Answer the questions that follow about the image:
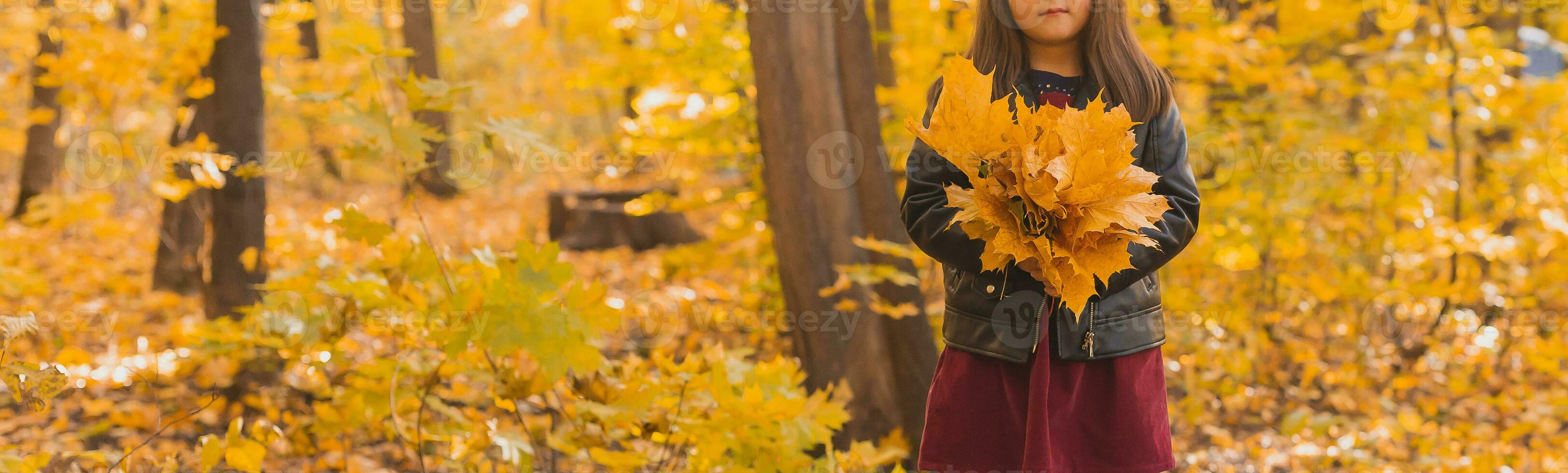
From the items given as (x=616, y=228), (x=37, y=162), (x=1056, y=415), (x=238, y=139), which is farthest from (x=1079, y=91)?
(x=37, y=162)

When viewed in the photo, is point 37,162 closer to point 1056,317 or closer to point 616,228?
point 616,228

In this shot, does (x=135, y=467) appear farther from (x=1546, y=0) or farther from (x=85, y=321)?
(x=1546, y=0)

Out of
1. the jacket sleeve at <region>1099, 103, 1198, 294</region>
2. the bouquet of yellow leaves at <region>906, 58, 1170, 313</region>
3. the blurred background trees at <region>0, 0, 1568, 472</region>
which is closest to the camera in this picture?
the bouquet of yellow leaves at <region>906, 58, 1170, 313</region>

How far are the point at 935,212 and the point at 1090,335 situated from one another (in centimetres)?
37

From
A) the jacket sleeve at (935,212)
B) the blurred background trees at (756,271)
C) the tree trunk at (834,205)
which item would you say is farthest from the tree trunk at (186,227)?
the jacket sleeve at (935,212)

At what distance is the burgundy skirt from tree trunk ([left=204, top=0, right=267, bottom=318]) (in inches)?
136

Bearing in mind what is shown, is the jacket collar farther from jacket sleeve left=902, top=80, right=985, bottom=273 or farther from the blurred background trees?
the blurred background trees

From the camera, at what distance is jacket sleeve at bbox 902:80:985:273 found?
5.44 feet

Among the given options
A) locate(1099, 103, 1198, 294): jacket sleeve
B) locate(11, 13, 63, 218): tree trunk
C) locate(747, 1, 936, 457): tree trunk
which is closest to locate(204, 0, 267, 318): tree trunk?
locate(747, 1, 936, 457): tree trunk

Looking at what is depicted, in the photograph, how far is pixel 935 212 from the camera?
170 centimetres

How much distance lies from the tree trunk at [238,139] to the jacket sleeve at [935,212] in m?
3.34

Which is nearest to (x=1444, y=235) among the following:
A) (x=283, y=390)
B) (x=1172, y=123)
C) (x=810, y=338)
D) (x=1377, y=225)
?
(x=1377, y=225)

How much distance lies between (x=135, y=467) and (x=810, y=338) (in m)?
2.11

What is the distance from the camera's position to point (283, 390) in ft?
11.1
